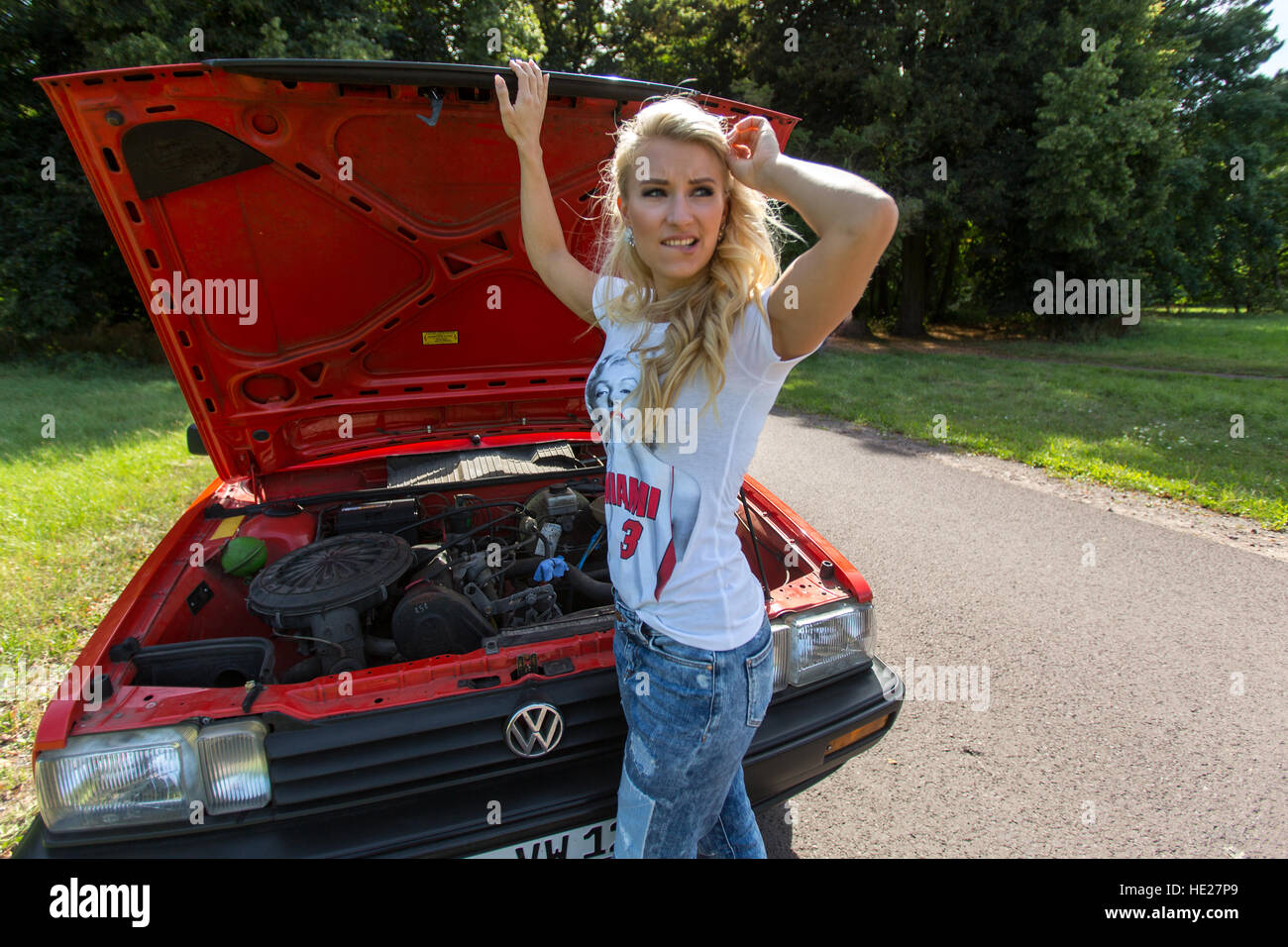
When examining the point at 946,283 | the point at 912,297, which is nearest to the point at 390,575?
the point at 912,297

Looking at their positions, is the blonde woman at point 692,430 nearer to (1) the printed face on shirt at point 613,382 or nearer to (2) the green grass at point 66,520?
(1) the printed face on shirt at point 613,382

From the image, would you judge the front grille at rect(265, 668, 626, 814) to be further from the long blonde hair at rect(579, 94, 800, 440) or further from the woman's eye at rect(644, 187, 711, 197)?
the woman's eye at rect(644, 187, 711, 197)

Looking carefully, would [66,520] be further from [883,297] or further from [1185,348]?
[883,297]

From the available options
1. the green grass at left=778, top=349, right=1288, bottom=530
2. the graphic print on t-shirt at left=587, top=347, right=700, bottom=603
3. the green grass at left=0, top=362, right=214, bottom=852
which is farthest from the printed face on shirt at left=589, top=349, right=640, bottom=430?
the green grass at left=778, top=349, right=1288, bottom=530

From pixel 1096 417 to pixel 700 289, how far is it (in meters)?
8.78

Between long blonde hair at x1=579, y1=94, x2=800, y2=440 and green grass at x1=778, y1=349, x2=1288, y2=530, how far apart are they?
5786 mm

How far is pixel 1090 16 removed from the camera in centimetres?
1367

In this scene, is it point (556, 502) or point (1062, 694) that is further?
point (1062, 694)

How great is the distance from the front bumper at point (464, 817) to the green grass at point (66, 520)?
53.9 inches

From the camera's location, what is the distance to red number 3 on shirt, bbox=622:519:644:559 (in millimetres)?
1468

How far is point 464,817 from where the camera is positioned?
5.36 feet

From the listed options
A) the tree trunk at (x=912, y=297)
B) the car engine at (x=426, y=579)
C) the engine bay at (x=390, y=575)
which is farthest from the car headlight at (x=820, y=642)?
the tree trunk at (x=912, y=297)

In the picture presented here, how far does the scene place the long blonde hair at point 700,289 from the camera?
136 cm

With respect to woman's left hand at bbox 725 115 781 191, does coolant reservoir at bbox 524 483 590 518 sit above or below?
below
